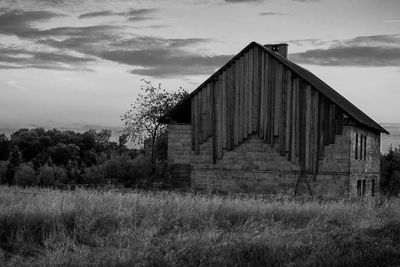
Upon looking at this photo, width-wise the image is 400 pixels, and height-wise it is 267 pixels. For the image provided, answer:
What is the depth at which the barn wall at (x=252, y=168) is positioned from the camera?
2769 centimetres

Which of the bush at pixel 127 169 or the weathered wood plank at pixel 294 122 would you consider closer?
the weathered wood plank at pixel 294 122

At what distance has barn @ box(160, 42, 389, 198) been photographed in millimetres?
27734

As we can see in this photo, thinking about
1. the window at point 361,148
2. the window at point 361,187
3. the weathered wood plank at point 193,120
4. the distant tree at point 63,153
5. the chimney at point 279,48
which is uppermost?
the chimney at point 279,48

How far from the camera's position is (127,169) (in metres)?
47.0

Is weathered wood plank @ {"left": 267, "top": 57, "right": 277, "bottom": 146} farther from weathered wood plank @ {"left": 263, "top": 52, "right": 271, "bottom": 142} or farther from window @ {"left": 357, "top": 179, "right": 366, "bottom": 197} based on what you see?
window @ {"left": 357, "top": 179, "right": 366, "bottom": 197}

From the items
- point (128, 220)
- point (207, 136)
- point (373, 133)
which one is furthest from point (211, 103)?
point (128, 220)

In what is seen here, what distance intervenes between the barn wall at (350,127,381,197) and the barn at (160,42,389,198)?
3.7 inches

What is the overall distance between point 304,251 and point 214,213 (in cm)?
430

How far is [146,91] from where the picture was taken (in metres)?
46.8

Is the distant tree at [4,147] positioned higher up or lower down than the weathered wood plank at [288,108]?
lower down

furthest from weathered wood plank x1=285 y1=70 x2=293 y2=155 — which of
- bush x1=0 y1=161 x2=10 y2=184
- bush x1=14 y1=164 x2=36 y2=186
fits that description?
bush x1=0 y1=161 x2=10 y2=184

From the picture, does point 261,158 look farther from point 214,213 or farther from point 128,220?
point 128,220

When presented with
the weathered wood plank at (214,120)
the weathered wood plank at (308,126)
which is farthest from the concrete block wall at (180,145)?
the weathered wood plank at (308,126)

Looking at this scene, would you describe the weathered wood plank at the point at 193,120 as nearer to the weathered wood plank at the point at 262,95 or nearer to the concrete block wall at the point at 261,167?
the concrete block wall at the point at 261,167
